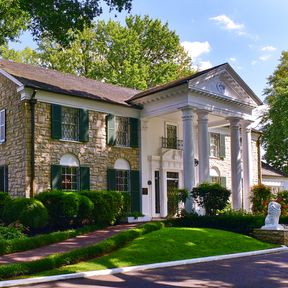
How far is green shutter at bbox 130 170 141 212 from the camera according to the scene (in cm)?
2136

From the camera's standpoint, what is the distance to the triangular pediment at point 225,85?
68.0ft

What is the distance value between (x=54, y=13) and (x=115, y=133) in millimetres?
6332

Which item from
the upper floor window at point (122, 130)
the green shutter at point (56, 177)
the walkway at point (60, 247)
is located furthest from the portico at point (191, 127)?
the walkway at point (60, 247)

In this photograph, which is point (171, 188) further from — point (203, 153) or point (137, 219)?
point (137, 219)

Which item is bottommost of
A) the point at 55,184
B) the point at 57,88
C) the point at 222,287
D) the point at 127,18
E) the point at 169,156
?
the point at 222,287

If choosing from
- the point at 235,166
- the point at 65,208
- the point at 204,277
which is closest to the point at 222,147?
the point at 235,166

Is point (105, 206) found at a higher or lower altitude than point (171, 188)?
lower

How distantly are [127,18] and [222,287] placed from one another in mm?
36542

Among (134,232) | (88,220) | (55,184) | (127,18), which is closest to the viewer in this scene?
(134,232)

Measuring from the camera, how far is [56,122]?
62.0 ft

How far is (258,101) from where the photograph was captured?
78.4 ft

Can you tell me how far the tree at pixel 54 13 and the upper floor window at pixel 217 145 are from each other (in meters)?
11.3

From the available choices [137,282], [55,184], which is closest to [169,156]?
[55,184]

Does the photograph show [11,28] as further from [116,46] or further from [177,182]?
[116,46]
